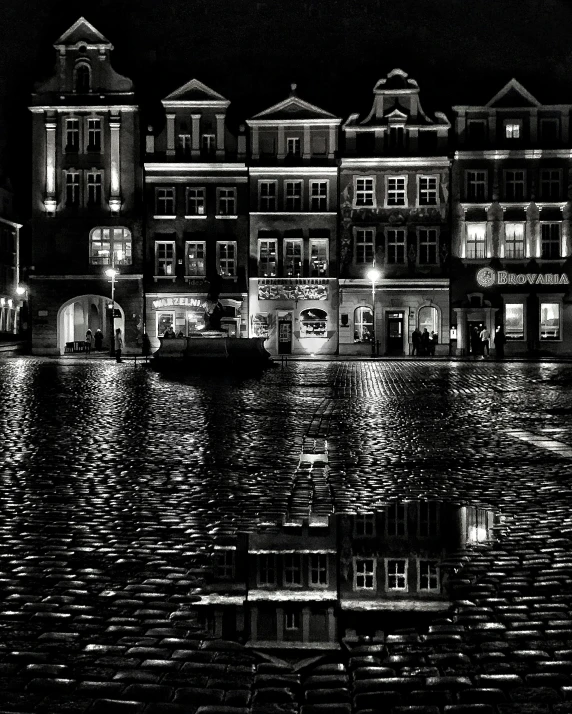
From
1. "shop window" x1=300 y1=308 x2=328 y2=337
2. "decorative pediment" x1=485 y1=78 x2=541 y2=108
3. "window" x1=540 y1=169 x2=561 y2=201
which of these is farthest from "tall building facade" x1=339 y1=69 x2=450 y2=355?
"window" x1=540 y1=169 x2=561 y2=201

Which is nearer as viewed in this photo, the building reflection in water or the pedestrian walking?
the building reflection in water

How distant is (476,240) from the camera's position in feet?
183

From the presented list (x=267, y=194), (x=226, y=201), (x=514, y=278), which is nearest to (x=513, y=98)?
(x=514, y=278)

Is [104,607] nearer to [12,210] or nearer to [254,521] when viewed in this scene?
[254,521]

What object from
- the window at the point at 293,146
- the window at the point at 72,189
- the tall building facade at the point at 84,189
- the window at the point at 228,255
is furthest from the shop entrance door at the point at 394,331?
the window at the point at 72,189

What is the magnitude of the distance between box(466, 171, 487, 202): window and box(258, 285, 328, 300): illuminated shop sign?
33.3ft

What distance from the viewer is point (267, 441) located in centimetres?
1255

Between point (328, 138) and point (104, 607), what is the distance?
174 ft

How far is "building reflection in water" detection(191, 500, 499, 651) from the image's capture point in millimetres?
4477

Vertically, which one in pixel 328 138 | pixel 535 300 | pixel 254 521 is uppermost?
pixel 328 138

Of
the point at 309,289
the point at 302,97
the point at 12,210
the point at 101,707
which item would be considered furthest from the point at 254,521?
the point at 12,210

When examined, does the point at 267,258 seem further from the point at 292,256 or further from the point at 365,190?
the point at 365,190

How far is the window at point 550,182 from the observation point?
2175 inches

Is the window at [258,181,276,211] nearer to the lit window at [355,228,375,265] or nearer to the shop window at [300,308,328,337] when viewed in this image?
the lit window at [355,228,375,265]
